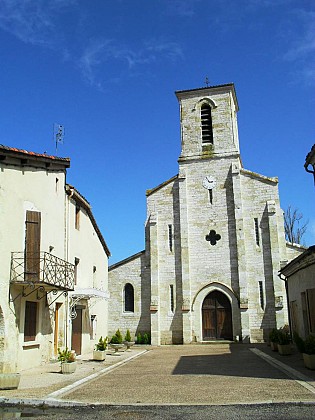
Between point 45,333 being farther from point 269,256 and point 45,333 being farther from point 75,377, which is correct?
point 269,256

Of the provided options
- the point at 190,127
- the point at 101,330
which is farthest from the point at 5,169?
the point at 190,127

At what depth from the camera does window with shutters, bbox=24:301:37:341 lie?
15.3 m

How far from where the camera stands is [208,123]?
104 feet

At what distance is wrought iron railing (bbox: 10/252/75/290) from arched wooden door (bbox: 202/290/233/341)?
1350 cm

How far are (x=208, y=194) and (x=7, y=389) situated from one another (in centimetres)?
2073

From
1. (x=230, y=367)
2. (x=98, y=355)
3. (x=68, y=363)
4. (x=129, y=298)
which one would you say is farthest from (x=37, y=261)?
(x=129, y=298)

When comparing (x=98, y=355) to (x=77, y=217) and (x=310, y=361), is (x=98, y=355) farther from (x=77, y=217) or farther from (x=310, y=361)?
(x=310, y=361)

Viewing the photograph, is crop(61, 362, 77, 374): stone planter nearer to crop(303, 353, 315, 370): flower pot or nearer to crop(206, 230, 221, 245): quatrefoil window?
crop(303, 353, 315, 370): flower pot

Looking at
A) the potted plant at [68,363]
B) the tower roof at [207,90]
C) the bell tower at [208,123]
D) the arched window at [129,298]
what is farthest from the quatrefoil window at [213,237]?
the potted plant at [68,363]

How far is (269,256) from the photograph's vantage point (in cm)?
2781

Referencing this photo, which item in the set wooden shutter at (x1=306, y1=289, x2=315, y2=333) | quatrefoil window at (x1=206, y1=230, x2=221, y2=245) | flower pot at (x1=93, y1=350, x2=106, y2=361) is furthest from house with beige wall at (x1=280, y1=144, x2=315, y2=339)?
flower pot at (x1=93, y1=350, x2=106, y2=361)

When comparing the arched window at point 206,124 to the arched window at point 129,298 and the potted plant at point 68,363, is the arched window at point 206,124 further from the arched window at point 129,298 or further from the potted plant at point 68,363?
the potted plant at point 68,363

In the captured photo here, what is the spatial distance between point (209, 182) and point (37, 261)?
17.0 metres

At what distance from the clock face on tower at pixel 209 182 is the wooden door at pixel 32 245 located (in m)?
16.1
